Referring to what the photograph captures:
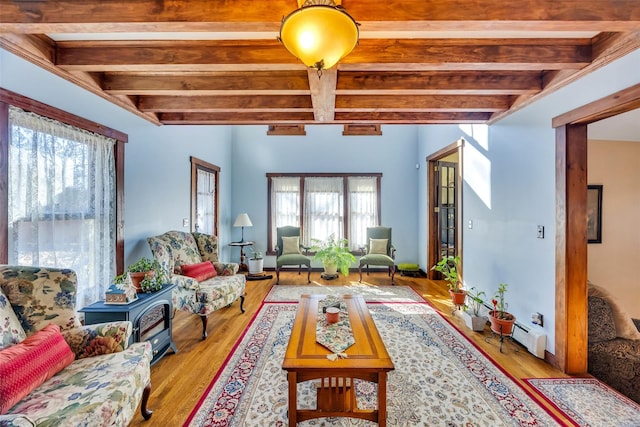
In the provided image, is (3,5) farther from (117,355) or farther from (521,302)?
(521,302)

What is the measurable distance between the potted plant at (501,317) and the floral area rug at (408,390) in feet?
0.99

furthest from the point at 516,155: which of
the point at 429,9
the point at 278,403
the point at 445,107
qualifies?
Answer: the point at 278,403

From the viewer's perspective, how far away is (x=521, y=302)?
8.82 ft

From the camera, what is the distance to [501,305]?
2777mm

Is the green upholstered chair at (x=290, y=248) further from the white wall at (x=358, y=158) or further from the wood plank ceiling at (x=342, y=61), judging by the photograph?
the wood plank ceiling at (x=342, y=61)

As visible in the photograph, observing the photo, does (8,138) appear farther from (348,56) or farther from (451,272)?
(451,272)

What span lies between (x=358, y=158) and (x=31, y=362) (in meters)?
5.26

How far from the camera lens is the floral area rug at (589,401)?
5.58ft

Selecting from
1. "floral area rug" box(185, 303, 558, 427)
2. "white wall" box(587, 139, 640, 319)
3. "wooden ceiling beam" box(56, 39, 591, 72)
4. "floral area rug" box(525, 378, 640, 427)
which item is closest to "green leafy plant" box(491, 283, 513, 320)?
"floral area rug" box(185, 303, 558, 427)

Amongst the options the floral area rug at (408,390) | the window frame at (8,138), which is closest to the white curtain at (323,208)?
the floral area rug at (408,390)

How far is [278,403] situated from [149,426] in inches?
31.2

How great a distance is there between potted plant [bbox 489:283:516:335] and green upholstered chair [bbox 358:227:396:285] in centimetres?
196

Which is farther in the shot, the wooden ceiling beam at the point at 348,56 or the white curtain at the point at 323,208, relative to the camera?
the white curtain at the point at 323,208

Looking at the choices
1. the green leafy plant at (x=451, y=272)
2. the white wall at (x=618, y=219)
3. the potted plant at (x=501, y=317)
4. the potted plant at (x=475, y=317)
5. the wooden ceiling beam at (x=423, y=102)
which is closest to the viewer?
the potted plant at (x=501, y=317)
